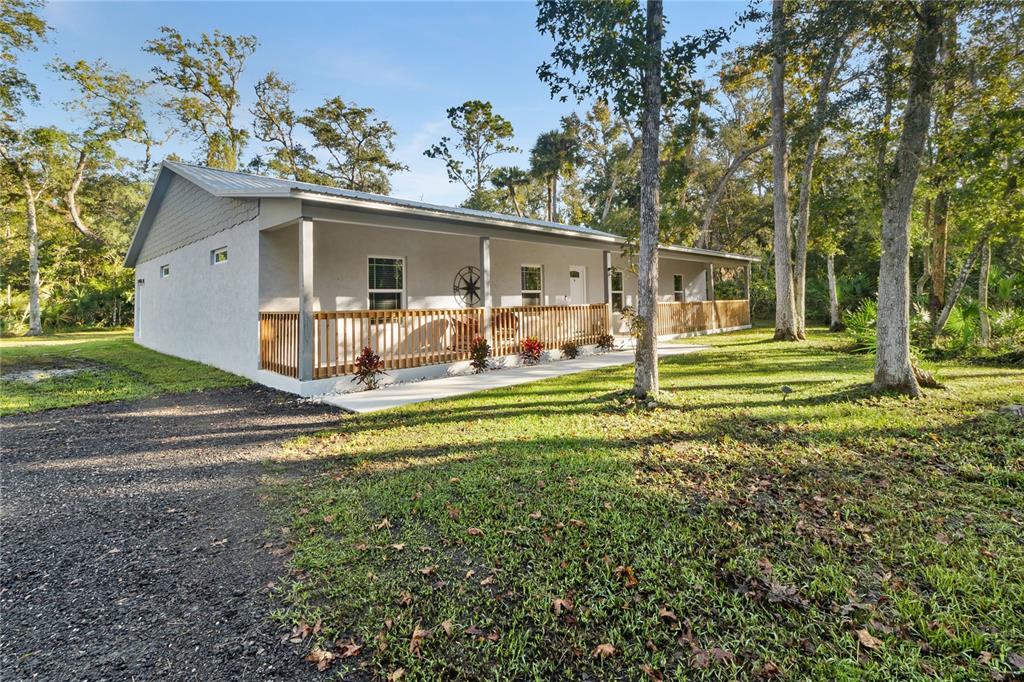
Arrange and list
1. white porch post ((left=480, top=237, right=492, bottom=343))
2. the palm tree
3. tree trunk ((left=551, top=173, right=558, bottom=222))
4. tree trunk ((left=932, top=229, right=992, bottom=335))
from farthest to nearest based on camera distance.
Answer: tree trunk ((left=551, top=173, right=558, bottom=222)) → the palm tree → white porch post ((left=480, top=237, right=492, bottom=343)) → tree trunk ((left=932, top=229, right=992, bottom=335))

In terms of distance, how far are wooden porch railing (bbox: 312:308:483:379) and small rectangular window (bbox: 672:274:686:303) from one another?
12219 millimetres

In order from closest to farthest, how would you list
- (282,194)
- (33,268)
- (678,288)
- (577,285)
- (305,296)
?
(282,194) < (305,296) < (577,285) < (678,288) < (33,268)

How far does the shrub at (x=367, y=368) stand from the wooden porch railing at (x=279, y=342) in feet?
3.19

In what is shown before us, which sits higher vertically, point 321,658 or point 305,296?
point 305,296

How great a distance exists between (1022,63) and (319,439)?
11.8 metres

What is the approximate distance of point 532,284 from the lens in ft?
46.6

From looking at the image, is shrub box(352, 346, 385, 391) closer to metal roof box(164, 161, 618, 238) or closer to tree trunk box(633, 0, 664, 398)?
metal roof box(164, 161, 618, 238)

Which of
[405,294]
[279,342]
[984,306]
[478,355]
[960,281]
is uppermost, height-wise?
[405,294]

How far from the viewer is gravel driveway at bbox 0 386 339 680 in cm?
218

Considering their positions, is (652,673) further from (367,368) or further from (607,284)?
(607,284)

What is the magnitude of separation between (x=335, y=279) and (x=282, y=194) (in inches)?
112

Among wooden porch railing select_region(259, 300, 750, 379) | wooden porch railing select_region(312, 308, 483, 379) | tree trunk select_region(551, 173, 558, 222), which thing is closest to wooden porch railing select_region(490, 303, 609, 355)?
wooden porch railing select_region(259, 300, 750, 379)

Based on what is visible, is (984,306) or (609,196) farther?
(609,196)

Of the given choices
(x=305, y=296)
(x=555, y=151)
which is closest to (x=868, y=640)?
(x=305, y=296)
